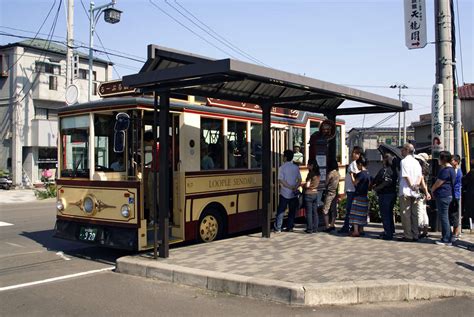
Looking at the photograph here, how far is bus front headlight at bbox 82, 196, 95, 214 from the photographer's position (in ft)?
27.2

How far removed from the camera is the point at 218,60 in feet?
21.1

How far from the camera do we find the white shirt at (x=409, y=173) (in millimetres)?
8727

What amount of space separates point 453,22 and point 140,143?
274 inches

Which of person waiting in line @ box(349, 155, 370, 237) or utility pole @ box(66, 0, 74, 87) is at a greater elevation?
utility pole @ box(66, 0, 74, 87)

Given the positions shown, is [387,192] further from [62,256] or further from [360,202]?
[62,256]

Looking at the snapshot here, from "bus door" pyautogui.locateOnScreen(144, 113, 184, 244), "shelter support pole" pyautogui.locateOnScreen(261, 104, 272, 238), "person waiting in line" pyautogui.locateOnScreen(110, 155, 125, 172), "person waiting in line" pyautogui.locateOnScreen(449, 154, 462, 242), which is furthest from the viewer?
Result: "shelter support pole" pyautogui.locateOnScreen(261, 104, 272, 238)

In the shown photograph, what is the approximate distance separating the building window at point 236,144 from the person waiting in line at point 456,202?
4174 mm

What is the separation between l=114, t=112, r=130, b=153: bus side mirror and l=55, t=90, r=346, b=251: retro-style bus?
25 millimetres

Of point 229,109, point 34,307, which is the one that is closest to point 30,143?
point 229,109

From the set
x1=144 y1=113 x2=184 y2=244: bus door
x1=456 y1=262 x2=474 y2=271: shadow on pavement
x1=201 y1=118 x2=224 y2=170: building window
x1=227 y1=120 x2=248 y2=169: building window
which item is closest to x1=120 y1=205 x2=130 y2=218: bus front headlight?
x1=144 y1=113 x2=184 y2=244: bus door

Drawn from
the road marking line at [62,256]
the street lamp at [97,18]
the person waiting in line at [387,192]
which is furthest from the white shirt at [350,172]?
the street lamp at [97,18]

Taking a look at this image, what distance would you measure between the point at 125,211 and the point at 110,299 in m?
2.11

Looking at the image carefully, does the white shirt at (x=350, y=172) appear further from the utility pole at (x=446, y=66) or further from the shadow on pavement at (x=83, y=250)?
the shadow on pavement at (x=83, y=250)

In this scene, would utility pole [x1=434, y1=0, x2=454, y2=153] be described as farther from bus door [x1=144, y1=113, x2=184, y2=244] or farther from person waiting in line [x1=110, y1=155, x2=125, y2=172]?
person waiting in line [x1=110, y1=155, x2=125, y2=172]
